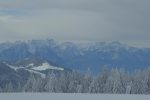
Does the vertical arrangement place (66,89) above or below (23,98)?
below

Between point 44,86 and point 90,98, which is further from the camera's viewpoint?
point 44,86

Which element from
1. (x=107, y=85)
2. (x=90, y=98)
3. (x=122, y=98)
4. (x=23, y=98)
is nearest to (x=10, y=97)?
(x=23, y=98)

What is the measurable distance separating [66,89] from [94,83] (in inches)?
321

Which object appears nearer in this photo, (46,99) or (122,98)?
(46,99)

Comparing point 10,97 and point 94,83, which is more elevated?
point 10,97

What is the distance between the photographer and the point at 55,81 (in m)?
125

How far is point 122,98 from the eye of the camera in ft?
167

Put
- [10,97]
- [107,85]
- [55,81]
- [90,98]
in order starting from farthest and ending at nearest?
[55,81] → [107,85] → [90,98] → [10,97]

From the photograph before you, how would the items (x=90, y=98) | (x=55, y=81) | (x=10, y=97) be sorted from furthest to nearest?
(x=55, y=81)
(x=90, y=98)
(x=10, y=97)

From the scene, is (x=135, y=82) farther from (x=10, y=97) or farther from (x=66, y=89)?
(x=10, y=97)

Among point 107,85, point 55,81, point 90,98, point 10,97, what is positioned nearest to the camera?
point 10,97

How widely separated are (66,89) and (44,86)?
5633mm

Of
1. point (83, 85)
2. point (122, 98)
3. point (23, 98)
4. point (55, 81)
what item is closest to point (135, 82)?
point (83, 85)

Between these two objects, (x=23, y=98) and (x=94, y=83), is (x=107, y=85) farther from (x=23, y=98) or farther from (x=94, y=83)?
(x=23, y=98)
